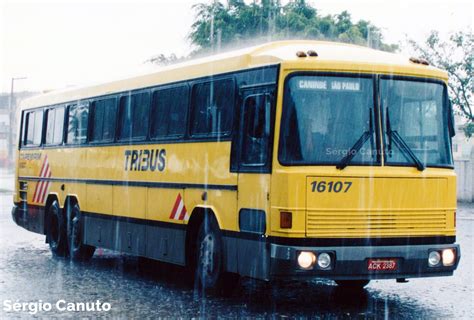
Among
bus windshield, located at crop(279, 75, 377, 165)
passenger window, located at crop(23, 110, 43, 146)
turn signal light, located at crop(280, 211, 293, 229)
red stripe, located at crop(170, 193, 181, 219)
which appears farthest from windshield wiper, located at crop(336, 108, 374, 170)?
passenger window, located at crop(23, 110, 43, 146)

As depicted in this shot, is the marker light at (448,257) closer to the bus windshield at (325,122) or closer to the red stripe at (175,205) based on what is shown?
the bus windshield at (325,122)

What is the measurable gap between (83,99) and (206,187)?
6.02 m

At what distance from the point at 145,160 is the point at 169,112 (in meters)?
0.98

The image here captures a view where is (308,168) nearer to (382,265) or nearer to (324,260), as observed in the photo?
(324,260)

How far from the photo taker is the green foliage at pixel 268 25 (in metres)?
48.9

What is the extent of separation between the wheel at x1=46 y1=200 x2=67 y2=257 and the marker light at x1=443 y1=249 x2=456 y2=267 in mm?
8697

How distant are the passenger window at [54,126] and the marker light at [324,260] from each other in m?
→ 9.23

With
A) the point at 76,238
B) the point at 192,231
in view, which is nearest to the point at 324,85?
the point at 192,231

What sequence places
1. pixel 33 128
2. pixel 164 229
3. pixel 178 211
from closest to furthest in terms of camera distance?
pixel 178 211, pixel 164 229, pixel 33 128

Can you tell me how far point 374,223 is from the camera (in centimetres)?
1109

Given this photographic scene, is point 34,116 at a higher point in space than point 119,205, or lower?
higher

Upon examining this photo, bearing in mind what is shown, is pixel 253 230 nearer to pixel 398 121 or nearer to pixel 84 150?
pixel 398 121

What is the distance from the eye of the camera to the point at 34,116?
68.2 ft

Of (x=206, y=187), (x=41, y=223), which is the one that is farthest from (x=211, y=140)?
(x=41, y=223)
